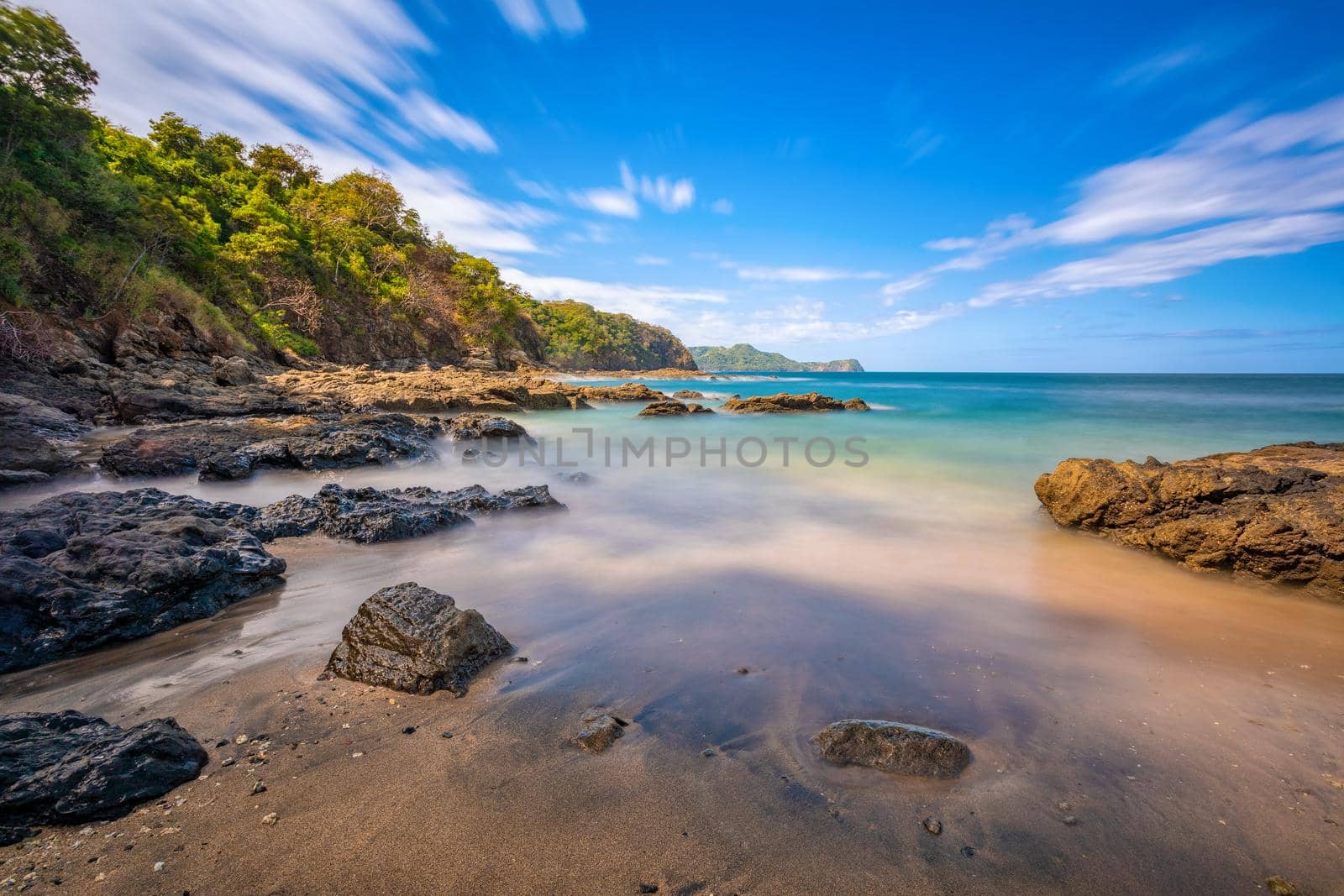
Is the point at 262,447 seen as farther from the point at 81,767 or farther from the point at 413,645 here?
the point at 81,767

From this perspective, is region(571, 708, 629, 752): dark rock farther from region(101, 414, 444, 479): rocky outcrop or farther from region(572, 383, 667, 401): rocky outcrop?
region(572, 383, 667, 401): rocky outcrop

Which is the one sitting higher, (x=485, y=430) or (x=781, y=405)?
(x=781, y=405)

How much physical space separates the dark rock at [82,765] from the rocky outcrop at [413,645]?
2.72 ft

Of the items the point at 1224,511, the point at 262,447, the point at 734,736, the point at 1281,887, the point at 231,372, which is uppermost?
the point at 231,372

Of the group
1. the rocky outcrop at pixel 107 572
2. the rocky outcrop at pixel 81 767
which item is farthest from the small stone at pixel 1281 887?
the rocky outcrop at pixel 107 572

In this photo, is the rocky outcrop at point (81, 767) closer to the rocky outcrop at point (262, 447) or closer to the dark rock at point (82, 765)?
the dark rock at point (82, 765)

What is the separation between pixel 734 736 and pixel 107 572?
439 cm

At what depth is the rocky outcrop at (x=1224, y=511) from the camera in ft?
16.5

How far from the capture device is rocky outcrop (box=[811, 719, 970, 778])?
2.43m

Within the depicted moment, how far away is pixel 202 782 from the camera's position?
81.4 inches

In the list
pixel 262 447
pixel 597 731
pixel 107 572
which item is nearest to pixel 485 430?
pixel 262 447

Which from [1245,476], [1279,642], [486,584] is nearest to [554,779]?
[486,584]

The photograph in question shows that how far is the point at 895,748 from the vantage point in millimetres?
2480

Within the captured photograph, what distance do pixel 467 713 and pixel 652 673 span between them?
114cm
